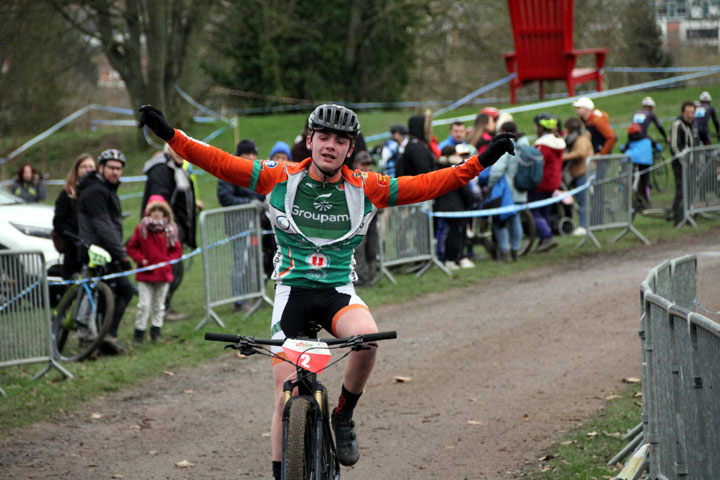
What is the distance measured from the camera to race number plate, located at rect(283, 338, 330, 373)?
483 cm

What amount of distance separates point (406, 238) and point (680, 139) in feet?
A: 21.7

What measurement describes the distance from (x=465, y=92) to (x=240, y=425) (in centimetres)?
3558

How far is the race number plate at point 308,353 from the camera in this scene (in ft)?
15.9

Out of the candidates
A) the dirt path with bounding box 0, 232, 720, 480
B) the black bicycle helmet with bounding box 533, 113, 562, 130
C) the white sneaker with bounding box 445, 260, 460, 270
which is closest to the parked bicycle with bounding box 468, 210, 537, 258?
the white sneaker with bounding box 445, 260, 460, 270

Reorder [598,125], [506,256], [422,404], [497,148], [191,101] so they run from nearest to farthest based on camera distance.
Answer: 1. [497,148]
2. [422,404]
3. [506,256]
4. [598,125]
5. [191,101]

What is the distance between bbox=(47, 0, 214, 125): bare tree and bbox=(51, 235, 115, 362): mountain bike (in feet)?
65.8

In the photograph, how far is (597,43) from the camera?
3991cm

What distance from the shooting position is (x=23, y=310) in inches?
356

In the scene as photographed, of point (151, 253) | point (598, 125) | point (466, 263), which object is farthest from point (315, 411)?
point (598, 125)

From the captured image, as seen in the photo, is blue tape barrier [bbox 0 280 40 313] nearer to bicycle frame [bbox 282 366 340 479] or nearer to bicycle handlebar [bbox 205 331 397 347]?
bicycle frame [bbox 282 366 340 479]

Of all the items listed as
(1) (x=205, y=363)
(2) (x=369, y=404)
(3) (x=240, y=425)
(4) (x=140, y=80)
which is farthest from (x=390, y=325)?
(4) (x=140, y=80)

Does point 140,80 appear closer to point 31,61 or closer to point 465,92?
point 31,61

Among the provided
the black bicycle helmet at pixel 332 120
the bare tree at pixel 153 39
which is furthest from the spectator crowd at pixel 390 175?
the bare tree at pixel 153 39

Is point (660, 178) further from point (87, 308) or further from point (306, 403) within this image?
point (306, 403)
